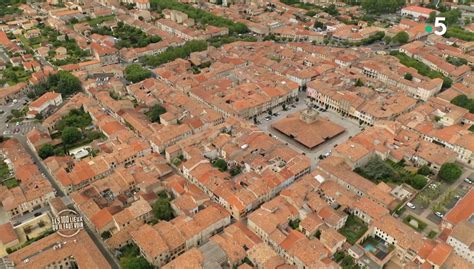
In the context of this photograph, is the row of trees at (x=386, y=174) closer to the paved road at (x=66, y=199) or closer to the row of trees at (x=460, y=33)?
the paved road at (x=66, y=199)

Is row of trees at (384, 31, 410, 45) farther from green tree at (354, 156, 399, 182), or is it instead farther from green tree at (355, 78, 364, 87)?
green tree at (354, 156, 399, 182)

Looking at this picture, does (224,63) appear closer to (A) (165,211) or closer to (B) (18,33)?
(A) (165,211)

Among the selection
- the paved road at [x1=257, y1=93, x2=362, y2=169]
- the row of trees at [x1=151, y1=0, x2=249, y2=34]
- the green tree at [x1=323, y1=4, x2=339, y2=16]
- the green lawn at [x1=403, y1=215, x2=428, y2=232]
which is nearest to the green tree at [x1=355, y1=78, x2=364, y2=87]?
the paved road at [x1=257, y1=93, x2=362, y2=169]

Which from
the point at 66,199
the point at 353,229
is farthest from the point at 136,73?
the point at 353,229

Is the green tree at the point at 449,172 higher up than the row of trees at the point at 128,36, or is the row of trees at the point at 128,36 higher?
the green tree at the point at 449,172

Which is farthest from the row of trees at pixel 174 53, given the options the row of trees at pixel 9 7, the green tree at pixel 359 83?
the row of trees at pixel 9 7

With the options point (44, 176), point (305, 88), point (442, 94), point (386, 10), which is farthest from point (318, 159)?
point (386, 10)
